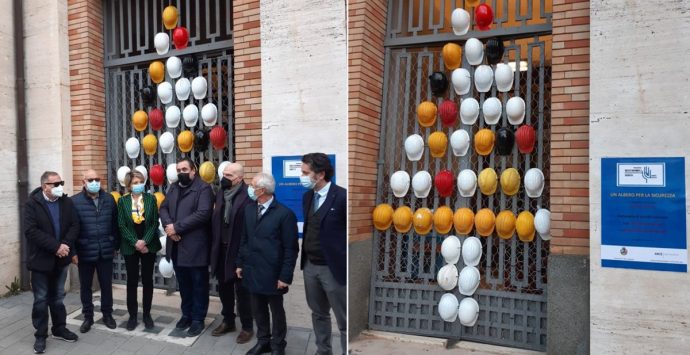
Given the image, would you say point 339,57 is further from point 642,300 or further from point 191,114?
point 642,300

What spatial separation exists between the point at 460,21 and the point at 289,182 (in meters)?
1.49

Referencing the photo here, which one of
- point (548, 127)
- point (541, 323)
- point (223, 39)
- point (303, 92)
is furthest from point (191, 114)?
point (541, 323)

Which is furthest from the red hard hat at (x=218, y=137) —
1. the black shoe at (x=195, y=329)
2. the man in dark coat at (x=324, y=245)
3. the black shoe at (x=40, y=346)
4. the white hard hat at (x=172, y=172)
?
the man in dark coat at (x=324, y=245)

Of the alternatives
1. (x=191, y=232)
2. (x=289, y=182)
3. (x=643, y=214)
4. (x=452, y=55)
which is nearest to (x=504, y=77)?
(x=452, y=55)

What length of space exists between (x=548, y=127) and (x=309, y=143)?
1441mm

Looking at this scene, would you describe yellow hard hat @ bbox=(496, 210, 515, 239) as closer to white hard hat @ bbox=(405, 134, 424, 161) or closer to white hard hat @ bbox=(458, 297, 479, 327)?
white hard hat @ bbox=(458, 297, 479, 327)

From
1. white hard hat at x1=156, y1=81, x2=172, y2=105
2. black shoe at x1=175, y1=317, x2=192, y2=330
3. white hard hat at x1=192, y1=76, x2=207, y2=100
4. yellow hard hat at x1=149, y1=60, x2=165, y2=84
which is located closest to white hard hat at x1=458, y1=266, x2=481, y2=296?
black shoe at x1=175, y1=317, x2=192, y2=330

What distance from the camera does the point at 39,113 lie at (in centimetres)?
411

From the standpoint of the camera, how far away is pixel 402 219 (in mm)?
3035

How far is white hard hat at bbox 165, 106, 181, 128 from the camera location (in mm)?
3809

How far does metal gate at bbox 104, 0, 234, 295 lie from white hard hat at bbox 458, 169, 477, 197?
166 centimetres

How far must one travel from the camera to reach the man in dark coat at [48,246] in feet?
9.21

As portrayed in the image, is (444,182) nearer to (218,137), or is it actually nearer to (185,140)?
(218,137)

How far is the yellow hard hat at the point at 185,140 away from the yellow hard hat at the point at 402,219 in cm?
169
